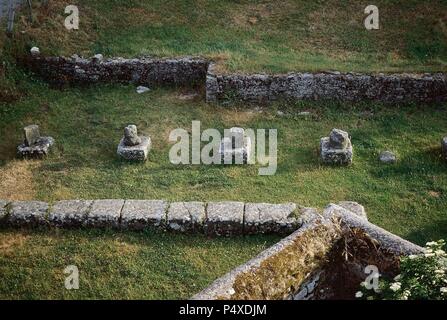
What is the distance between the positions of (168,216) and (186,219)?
0.29 m

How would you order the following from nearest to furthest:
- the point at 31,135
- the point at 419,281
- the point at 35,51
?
the point at 419,281 → the point at 31,135 → the point at 35,51

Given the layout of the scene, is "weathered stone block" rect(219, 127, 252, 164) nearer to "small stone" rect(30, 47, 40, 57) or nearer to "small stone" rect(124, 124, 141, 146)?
"small stone" rect(124, 124, 141, 146)

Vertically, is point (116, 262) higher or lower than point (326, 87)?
lower

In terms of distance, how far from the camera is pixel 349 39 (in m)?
13.6

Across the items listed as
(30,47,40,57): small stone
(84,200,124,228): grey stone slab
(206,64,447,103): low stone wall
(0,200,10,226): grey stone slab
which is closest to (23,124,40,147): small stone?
(0,200,10,226): grey stone slab

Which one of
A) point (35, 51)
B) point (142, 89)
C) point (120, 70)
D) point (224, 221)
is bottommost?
point (224, 221)

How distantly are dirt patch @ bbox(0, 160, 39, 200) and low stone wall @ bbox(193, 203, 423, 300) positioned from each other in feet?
18.1

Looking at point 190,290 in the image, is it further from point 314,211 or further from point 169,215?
point 314,211

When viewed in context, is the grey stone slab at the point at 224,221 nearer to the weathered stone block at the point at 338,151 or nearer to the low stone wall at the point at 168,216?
the low stone wall at the point at 168,216

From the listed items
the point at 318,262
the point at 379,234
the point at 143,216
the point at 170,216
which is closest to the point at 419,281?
the point at 379,234

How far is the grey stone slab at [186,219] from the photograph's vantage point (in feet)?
25.9

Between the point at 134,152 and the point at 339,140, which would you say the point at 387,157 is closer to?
the point at 339,140

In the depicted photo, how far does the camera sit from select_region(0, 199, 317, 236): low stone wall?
25.9 feet

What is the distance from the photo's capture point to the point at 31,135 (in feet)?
33.8
